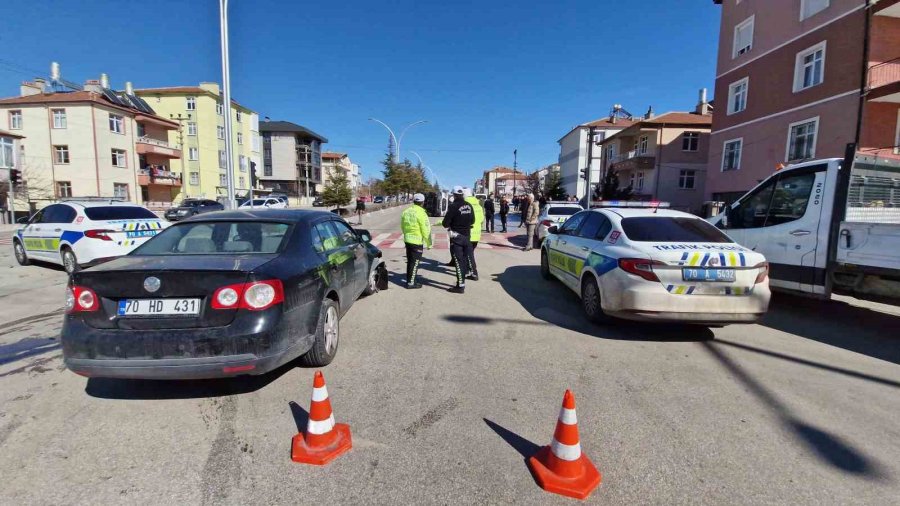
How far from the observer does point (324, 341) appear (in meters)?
3.86

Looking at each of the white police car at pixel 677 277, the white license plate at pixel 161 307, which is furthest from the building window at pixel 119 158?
the white police car at pixel 677 277

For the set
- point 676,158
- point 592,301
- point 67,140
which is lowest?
point 592,301

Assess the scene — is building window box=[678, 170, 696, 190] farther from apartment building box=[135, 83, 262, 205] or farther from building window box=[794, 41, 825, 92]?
apartment building box=[135, 83, 262, 205]

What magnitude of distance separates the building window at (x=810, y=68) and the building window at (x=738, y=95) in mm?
3239

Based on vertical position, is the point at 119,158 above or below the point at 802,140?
above

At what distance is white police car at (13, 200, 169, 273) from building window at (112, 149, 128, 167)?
34430mm

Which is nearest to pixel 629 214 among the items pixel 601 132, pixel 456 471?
pixel 456 471

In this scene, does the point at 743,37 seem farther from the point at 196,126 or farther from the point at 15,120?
the point at 15,120

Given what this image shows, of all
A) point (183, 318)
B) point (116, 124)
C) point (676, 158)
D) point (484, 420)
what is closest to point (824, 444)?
point (484, 420)

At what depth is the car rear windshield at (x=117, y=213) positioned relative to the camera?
27.7 ft

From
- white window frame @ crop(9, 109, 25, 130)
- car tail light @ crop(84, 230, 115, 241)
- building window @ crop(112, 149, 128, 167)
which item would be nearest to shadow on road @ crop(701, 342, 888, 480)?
car tail light @ crop(84, 230, 115, 241)

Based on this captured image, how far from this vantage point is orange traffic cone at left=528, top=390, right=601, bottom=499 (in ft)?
7.60

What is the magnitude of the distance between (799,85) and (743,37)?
571 cm

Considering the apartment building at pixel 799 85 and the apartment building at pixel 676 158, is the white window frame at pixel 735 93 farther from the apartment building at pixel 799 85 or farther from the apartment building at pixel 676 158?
the apartment building at pixel 676 158
